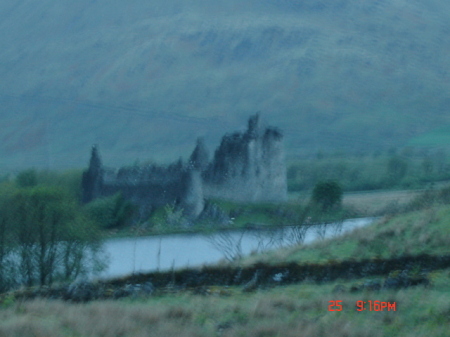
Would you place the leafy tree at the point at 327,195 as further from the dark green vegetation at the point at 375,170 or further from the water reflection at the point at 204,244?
the dark green vegetation at the point at 375,170

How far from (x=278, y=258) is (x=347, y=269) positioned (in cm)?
223

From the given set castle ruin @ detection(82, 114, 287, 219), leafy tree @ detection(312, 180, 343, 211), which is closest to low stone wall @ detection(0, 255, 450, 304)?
leafy tree @ detection(312, 180, 343, 211)

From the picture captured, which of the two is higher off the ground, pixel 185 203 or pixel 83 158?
pixel 83 158

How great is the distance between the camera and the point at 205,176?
3391 cm

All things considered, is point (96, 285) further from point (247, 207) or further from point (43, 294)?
point (247, 207)

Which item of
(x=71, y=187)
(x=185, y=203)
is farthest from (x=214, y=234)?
(x=71, y=187)

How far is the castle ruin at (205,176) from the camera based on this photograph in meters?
32.0

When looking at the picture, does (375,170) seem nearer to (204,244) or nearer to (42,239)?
(204,244)

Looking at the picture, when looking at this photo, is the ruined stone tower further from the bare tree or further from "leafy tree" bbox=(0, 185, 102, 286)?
"leafy tree" bbox=(0, 185, 102, 286)

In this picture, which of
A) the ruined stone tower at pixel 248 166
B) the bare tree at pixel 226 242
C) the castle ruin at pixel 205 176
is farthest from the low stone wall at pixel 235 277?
the ruined stone tower at pixel 248 166

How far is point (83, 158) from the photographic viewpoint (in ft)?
112

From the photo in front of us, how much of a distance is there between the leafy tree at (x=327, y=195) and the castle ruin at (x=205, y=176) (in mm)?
2702
